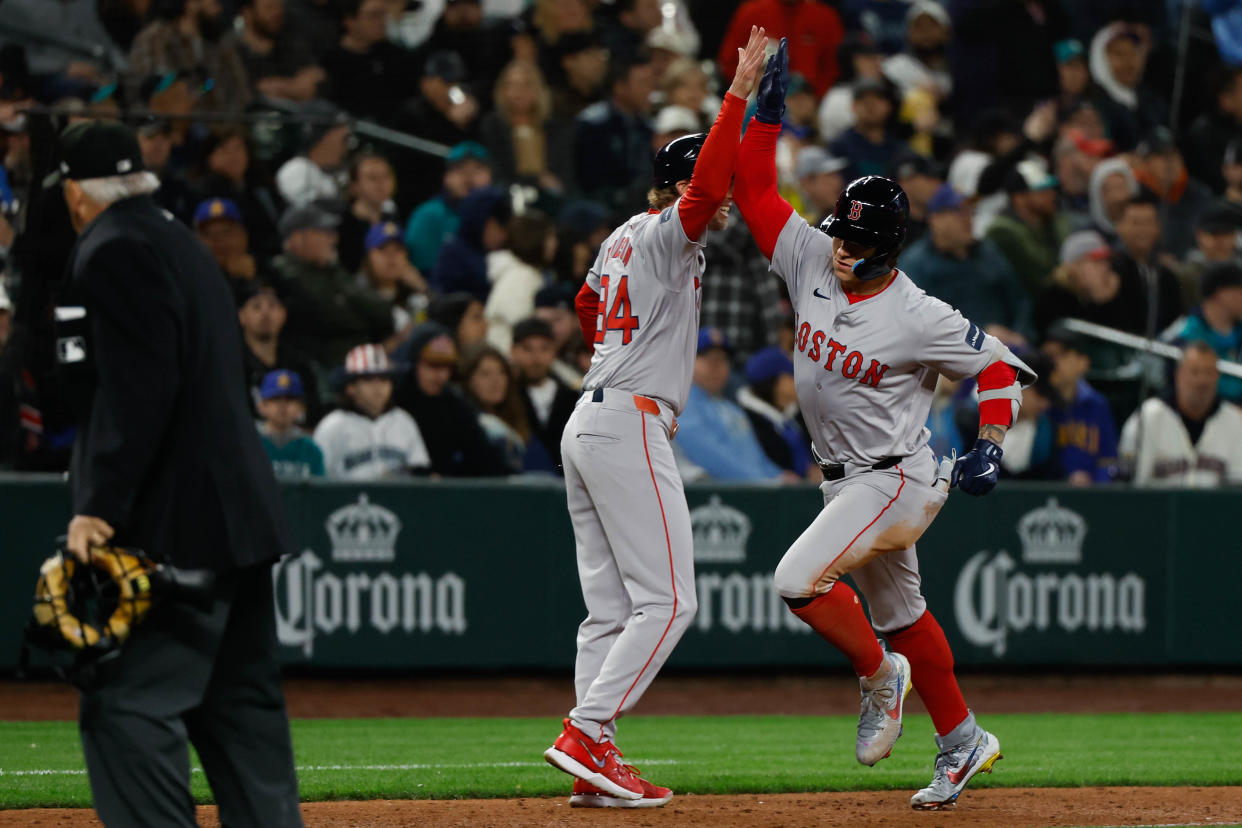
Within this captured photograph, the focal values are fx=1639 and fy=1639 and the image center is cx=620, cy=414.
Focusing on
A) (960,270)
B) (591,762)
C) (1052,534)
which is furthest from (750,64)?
(1052,534)

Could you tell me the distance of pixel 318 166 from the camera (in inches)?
405

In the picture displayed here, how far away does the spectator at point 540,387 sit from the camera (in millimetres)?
10281

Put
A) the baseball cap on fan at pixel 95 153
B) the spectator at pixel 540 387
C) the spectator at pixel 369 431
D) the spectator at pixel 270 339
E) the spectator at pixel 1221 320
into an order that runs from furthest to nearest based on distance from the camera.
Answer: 1. the spectator at pixel 1221 320
2. the spectator at pixel 540 387
3. the spectator at pixel 369 431
4. the spectator at pixel 270 339
5. the baseball cap on fan at pixel 95 153

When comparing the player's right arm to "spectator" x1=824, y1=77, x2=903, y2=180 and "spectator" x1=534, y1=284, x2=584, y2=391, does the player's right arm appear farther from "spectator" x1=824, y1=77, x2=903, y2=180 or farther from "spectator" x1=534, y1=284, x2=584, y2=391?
"spectator" x1=824, y1=77, x2=903, y2=180

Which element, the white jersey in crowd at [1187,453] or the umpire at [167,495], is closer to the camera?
the umpire at [167,495]

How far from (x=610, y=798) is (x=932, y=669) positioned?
3.96 feet

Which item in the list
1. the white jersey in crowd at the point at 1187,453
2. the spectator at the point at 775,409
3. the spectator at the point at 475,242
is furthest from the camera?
the white jersey in crowd at the point at 1187,453

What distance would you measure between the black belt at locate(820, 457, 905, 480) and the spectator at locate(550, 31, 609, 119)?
22.2 ft

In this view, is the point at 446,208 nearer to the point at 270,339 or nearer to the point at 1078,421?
the point at 270,339

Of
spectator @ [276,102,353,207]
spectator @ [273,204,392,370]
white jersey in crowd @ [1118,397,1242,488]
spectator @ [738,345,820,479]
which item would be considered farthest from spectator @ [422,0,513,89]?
white jersey in crowd @ [1118,397,1242,488]

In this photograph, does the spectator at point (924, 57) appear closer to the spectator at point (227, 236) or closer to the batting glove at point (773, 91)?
the spectator at point (227, 236)

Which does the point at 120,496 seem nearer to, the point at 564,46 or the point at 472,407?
the point at 472,407

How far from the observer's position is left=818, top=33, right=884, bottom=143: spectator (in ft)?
43.2

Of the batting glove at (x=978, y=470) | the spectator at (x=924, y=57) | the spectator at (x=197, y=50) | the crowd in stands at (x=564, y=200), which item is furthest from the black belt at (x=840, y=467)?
the spectator at (x=924, y=57)
